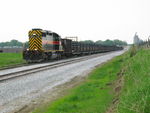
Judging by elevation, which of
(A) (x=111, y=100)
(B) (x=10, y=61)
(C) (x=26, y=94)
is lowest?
(B) (x=10, y=61)

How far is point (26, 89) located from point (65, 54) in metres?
30.9

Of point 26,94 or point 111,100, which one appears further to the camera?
point 26,94

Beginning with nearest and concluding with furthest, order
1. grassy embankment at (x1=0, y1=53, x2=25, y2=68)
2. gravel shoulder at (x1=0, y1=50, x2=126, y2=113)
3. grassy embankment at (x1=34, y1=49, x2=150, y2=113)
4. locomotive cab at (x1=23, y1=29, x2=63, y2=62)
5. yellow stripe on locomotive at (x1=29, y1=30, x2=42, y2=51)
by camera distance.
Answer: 1. grassy embankment at (x1=34, y1=49, x2=150, y2=113)
2. gravel shoulder at (x1=0, y1=50, x2=126, y2=113)
3. grassy embankment at (x1=0, y1=53, x2=25, y2=68)
4. locomotive cab at (x1=23, y1=29, x2=63, y2=62)
5. yellow stripe on locomotive at (x1=29, y1=30, x2=42, y2=51)

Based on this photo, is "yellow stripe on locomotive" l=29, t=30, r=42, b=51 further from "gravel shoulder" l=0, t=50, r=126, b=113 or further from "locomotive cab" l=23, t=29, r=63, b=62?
"gravel shoulder" l=0, t=50, r=126, b=113

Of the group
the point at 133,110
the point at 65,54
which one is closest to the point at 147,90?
the point at 133,110

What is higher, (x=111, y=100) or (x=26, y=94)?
(x=111, y=100)

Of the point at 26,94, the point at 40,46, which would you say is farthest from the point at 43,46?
the point at 26,94

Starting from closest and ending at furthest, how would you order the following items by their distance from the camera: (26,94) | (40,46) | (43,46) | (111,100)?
(111,100)
(26,94)
(40,46)
(43,46)

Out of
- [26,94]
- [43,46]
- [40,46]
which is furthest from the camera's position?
[43,46]

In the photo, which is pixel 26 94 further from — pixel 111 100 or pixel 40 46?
pixel 40 46

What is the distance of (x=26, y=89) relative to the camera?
12.1m

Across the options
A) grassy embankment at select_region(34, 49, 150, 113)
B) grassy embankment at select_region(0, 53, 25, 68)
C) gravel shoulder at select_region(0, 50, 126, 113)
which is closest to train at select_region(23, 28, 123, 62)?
grassy embankment at select_region(0, 53, 25, 68)

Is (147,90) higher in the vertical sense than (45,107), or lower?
higher

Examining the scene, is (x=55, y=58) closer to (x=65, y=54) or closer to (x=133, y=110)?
(x=65, y=54)
